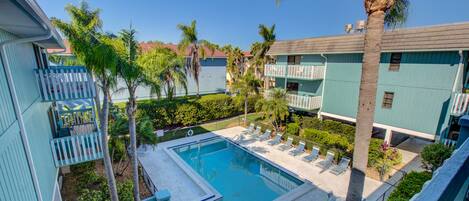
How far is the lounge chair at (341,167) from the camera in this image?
1213 cm

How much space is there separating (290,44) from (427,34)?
10.1m

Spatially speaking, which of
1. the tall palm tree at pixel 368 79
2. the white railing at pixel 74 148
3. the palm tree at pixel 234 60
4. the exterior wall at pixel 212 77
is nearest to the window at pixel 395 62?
the tall palm tree at pixel 368 79

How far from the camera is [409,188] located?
741 cm

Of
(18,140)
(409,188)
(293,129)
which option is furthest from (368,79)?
(293,129)

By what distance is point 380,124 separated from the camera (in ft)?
50.0

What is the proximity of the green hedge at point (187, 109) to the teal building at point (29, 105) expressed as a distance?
7.37 meters

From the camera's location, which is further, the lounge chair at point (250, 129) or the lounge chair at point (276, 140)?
the lounge chair at point (250, 129)

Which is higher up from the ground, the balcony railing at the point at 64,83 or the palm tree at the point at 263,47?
the palm tree at the point at 263,47

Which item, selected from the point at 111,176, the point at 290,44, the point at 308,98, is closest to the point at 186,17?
the point at 290,44

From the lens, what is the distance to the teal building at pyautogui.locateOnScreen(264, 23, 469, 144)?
11.9 m

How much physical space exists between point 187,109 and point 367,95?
52.4 ft

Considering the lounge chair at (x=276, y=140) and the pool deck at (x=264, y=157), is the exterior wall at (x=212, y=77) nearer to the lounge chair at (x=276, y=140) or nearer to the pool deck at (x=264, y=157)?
the pool deck at (x=264, y=157)

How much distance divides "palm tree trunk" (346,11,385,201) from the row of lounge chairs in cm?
680

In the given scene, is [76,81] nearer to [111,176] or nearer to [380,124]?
[111,176]
